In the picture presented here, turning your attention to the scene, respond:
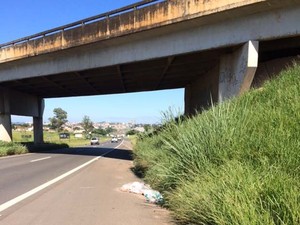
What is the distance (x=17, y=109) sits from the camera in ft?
114

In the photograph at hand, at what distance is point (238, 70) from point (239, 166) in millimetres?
10590

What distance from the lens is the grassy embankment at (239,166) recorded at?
13.1ft

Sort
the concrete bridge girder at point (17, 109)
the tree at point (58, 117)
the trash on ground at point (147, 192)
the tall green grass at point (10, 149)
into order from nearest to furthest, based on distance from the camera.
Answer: the trash on ground at point (147, 192) < the tall green grass at point (10, 149) < the concrete bridge girder at point (17, 109) < the tree at point (58, 117)

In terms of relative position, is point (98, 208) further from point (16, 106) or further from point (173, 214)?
point (16, 106)

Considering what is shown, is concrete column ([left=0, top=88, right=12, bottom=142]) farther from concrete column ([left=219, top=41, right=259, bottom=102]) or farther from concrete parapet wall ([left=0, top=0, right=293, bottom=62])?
concrete column ([left=219, top=41, right=259, bottom=102])

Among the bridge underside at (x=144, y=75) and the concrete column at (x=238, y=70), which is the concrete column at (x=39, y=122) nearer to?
the bridge underside at (x=144, y=75)

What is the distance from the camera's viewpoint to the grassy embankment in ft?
13.1

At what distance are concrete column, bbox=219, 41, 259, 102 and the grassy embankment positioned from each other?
17.6 feet

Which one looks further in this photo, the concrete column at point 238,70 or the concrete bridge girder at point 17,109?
the concrete bridge girder at point 17,109

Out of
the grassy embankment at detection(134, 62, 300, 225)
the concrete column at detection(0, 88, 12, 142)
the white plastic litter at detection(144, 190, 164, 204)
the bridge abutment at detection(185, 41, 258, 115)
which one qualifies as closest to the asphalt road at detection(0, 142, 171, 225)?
the white plastic litter at detection(144, 190, 164, 204)

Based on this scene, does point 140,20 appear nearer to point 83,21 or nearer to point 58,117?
point 83,21

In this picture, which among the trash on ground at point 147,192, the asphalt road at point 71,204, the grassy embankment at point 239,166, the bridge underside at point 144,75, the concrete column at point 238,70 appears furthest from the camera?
the bridge underside at point 144,75

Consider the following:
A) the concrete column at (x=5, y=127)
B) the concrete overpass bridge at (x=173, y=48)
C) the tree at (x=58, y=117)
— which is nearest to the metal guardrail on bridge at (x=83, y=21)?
the concrete overpass bridge at (x=173, y=48)

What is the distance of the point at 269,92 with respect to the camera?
360 inches
